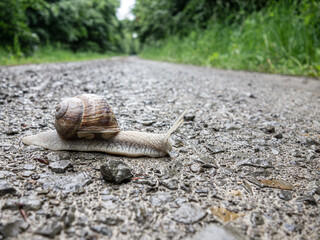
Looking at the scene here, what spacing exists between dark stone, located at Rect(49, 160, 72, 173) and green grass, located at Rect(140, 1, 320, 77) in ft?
16.4

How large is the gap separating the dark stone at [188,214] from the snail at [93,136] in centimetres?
55

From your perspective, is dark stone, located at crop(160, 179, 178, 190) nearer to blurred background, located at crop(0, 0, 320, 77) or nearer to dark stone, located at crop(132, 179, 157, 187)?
dark stone, located at crop(132, 179, 157, 187)

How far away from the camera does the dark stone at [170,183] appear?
1306mm

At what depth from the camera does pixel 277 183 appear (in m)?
1.35

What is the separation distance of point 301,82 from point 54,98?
418 centimetres

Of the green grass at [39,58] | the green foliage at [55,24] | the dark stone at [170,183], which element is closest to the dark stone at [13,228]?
the dark stone at [170,183]

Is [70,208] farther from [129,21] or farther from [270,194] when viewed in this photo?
[129,21]

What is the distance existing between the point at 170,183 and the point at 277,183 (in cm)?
61

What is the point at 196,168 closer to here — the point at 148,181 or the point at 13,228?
the point at 148,181

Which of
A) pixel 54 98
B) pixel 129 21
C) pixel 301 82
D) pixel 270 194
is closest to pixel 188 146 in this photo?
pixel 270 194

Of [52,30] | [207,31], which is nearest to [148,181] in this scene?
[207,31]

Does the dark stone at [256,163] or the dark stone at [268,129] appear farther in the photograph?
the dark stone at [268,129]

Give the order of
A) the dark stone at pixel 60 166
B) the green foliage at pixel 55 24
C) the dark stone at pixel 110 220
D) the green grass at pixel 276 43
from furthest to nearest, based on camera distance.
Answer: the green foliage at pixel 55 24, the green grass at pixel 276 43, the dark stone at pixel 60 166, the dark stone at pixel 110 220

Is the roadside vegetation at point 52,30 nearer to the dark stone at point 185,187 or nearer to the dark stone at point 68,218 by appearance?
the dark stone at point 68,218
